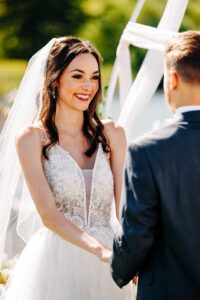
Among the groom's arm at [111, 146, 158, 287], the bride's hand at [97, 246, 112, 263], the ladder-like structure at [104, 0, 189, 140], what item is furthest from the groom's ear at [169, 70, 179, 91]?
the ladder-like structure at [104, 0, 189, 140]

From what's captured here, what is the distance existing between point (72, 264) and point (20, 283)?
0.88 feet

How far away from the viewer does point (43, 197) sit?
10.3 feet

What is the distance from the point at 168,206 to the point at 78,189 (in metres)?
1.15

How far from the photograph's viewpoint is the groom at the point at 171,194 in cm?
222

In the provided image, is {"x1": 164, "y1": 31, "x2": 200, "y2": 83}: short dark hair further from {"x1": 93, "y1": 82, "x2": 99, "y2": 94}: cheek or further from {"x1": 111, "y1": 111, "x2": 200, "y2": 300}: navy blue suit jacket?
{"x1": 93, "y1": 82, "x2": 99, "y2": 94}: cheek

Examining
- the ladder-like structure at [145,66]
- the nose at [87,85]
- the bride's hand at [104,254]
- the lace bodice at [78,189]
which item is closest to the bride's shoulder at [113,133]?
the lace bodice at [78,189]

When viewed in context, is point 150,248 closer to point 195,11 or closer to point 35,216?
point 35,216

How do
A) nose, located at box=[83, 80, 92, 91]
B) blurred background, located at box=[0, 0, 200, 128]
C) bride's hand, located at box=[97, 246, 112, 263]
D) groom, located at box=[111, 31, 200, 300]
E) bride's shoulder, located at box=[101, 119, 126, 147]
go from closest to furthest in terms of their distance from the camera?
groom, located at box=[111, 31, 200, 300] < bride's hand, located at box=[97, 246, 112, 263] < nose, located at box=[83, 80, 92, 91] < bride's shoulder, located at box=[101, 119, 126, 147] < blurred background, located at box=[0, 0, 200, 128]

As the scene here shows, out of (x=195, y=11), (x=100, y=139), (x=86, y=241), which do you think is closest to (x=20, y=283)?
(x=86, y=241)

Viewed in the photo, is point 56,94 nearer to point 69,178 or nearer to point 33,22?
point 69,178

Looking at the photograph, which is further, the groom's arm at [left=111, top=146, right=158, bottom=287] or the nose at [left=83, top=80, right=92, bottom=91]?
the nose at [left=83, top=80, right=92, bottom=91]

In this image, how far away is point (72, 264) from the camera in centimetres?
326

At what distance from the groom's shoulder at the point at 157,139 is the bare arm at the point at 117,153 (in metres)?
1.14

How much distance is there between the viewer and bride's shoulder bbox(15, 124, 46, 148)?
10.7ft
